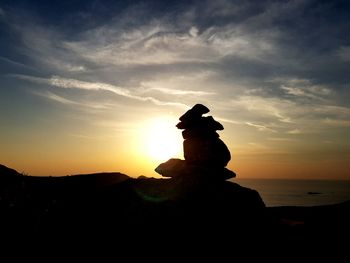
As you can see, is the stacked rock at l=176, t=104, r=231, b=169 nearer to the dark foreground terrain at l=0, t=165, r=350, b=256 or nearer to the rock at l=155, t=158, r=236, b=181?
the rock at l=155, t=158, r=236, b=181

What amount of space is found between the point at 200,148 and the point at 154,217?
10164mm

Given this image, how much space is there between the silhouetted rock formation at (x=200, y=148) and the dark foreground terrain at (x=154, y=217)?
2.44 meters

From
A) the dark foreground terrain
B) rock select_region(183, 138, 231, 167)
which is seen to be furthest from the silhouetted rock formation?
the dark foreground terrain

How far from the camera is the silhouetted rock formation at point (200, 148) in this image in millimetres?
31609

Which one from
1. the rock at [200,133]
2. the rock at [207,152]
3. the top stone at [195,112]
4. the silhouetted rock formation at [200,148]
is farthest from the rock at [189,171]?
the top stone at [195,112]

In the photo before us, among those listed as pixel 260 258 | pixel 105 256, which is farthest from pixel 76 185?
pixel 260 258

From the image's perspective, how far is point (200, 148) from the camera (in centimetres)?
3186

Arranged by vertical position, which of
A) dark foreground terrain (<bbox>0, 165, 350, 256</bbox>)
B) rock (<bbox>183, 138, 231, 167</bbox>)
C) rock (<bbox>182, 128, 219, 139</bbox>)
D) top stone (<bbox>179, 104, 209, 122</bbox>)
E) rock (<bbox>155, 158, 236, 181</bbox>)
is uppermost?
top stone (<bbox>179, 104, 209, 122</bbox>)

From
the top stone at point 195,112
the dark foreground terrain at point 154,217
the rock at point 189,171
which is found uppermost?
the top stone at point 195,112

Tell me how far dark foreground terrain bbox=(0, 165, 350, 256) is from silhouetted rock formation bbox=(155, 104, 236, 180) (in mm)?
2437

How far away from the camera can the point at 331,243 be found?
940 inches

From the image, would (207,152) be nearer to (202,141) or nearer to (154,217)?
(202,141)

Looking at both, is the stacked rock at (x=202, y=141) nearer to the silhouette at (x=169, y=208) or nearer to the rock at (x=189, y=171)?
the silhouette at (x=169, y=208)

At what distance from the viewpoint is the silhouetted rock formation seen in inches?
1244
